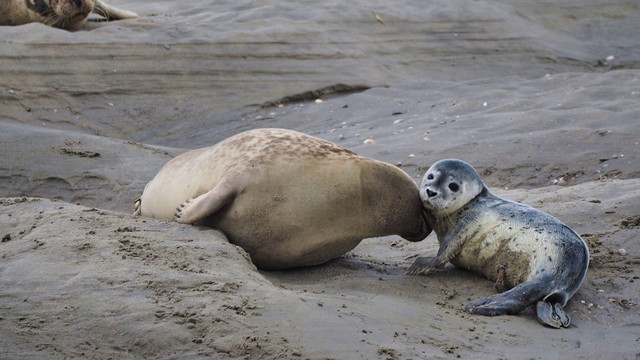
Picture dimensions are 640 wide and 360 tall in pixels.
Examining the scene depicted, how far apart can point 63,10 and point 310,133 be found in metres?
3.39

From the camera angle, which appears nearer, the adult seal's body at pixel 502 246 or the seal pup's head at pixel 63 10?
the adult seal's body at pixel 502 246

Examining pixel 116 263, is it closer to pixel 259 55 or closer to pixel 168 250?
pixel 168 250

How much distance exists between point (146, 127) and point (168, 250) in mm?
5596

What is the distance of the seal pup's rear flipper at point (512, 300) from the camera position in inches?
152

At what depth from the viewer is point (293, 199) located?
4289 mm

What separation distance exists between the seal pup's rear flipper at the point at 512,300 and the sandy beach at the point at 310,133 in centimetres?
5

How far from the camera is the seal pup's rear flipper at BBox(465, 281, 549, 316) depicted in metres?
3.87

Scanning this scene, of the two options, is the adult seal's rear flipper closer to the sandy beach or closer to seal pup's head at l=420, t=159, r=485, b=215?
the sandy beach

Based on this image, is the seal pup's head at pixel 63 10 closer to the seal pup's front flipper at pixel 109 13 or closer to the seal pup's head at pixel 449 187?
the seal pup's front flipper at pixel 109 13

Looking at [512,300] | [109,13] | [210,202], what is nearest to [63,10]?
[109,13]

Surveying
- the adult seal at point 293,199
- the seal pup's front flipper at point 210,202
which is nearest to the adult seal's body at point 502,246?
the adult seal at point 293,199

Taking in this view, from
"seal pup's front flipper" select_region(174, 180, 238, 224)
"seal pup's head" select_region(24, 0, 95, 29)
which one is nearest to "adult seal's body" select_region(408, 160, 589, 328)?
"seal pup's front flipper" select_region(174, 180, 238, 224)

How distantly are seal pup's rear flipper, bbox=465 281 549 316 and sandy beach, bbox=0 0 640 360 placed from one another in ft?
0.18

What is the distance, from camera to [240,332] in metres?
2.93
